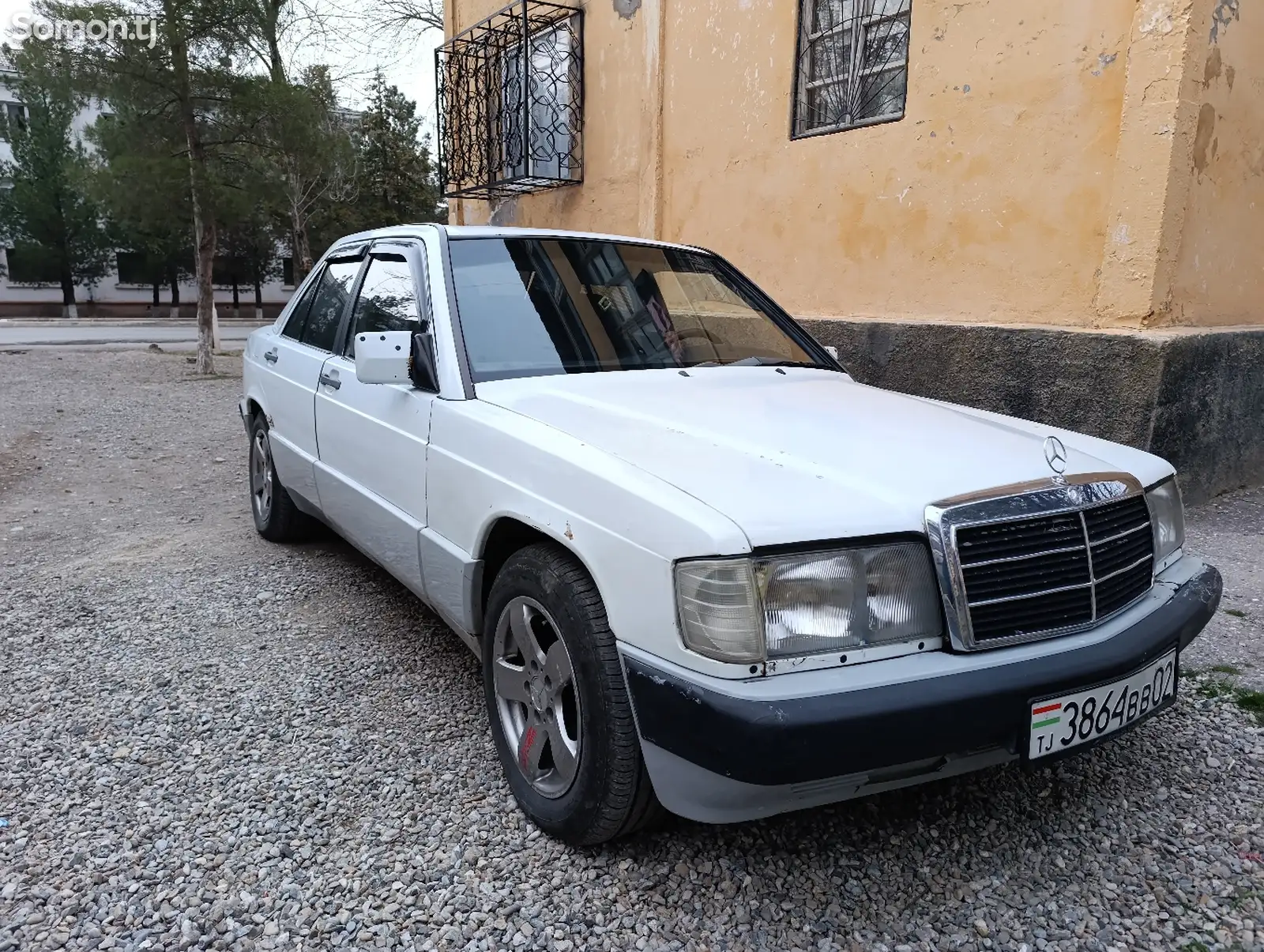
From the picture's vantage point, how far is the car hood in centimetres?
188

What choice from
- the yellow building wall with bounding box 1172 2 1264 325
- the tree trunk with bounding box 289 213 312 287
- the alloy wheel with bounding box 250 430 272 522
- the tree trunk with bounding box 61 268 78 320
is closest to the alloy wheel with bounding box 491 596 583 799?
the alloy wheel with bounding box 250 430 272 522

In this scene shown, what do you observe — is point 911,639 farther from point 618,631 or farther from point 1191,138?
point 1191,138

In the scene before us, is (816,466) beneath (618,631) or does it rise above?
above

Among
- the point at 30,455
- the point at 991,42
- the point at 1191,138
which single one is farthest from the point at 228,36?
the point at 1191,138

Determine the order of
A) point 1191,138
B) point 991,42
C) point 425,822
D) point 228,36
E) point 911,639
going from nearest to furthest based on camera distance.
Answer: point 911,639, point 425,822, point 1191,138, point 991,42, point 228,36

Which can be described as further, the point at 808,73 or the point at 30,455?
the point at 30,455

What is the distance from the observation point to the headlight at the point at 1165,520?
7.87ft

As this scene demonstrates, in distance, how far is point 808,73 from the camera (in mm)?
6785

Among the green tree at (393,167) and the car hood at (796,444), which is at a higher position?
the green tree at (393,167)

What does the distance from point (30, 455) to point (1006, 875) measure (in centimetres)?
790

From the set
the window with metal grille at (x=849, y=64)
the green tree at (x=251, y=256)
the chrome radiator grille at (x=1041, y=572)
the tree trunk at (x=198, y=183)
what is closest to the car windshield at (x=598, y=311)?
the chrome radiator grille at (x=1041, y=572)

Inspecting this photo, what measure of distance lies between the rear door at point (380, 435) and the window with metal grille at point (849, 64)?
417cm

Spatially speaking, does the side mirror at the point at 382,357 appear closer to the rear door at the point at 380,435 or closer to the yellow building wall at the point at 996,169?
the rear door at the point at 380,435

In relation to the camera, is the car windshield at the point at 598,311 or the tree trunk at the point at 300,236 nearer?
the car windshield at the point at 598,311
